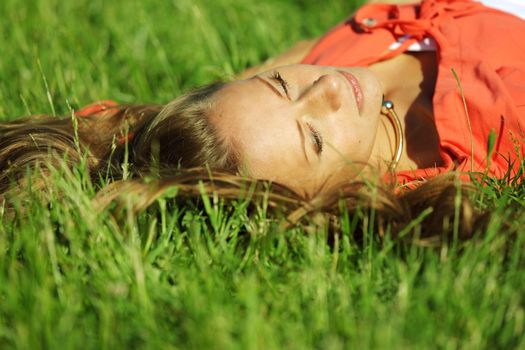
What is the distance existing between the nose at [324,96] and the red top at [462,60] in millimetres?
432

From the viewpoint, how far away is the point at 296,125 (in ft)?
8.57

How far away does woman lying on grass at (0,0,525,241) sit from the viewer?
2.58 metres

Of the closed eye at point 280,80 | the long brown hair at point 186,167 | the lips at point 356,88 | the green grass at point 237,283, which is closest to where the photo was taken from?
the green grass at point 237,283

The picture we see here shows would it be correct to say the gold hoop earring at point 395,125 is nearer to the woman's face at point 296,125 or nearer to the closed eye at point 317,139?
the woman's face at point 296,125

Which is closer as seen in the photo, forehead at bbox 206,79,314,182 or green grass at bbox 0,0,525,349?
green grass at bbox 0,0,525,349

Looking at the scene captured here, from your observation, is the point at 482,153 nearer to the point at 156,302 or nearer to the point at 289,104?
the point at 289,104

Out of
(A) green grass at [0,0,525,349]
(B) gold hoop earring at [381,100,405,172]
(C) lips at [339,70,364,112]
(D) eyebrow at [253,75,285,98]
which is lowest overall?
(B) gold hoop earring at [381,100,405,172]

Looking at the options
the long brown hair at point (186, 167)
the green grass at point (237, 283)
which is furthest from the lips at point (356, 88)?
the green grass at point (237, 283)

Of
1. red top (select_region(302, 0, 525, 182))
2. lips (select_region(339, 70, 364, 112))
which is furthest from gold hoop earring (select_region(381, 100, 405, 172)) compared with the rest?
lips (select_region(339, 70, 364, 112))

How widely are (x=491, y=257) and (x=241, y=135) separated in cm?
103

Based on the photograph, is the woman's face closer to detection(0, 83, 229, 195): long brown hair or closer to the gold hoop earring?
detection(0, 83, 229, 195): long brown hair

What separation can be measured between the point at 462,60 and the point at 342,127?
2.41 feet

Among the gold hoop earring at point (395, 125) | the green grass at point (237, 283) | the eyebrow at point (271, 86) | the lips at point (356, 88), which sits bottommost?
the gold hoop earring at point (395, 125)

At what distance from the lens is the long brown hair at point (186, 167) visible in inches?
86.0
